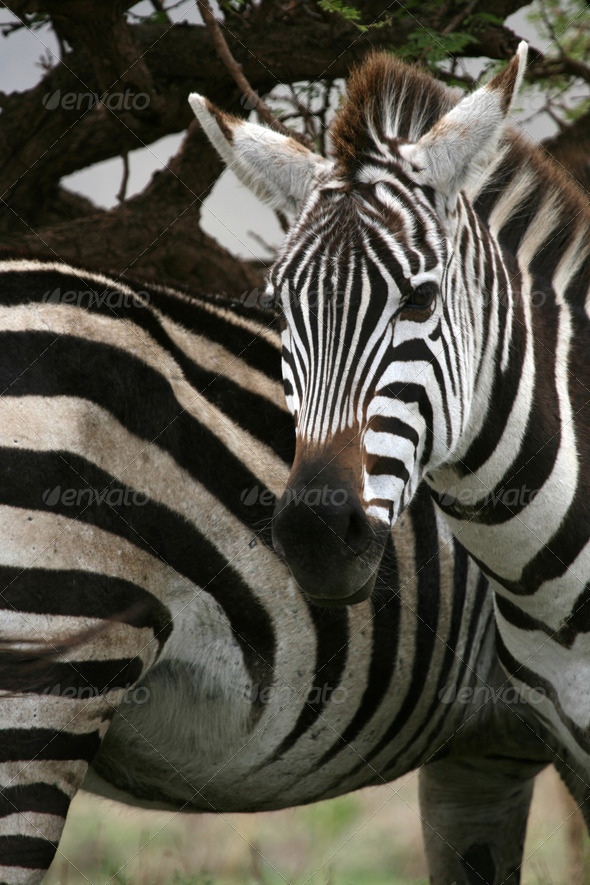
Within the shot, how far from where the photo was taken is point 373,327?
3.06m

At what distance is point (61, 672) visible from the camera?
3.42 metres

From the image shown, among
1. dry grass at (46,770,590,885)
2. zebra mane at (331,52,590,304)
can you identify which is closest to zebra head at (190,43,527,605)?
zebra mane at (331,52,590,304)

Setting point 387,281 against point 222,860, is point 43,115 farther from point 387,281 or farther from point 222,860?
point 222,860

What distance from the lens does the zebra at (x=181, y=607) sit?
3436 millimetres

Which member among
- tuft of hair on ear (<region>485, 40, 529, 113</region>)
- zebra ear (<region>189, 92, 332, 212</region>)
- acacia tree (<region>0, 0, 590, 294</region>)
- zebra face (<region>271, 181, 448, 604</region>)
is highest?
acacia tree (<region>0, 0, 590, 294</region>)

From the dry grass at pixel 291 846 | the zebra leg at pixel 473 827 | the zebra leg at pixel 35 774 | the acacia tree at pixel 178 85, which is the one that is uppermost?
the acacia tree at pixel 178 85

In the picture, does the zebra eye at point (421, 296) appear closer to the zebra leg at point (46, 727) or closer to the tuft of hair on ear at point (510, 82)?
the tuft of hair on ear at point (510, 82)

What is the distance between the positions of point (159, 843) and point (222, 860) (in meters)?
0.74

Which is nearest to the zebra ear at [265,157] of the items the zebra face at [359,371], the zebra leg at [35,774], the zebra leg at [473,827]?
the zebra face at [359,371]

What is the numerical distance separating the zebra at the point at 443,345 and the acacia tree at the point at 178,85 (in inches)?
100

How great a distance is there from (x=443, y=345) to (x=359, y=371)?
0.37 metres

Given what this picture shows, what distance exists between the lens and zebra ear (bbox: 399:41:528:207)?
10.4 ft

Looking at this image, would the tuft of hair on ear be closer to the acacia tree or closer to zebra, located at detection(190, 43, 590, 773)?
zebra, located at detection(190, 43, 590, 773)

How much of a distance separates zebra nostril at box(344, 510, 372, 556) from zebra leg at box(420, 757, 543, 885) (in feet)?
9.79
